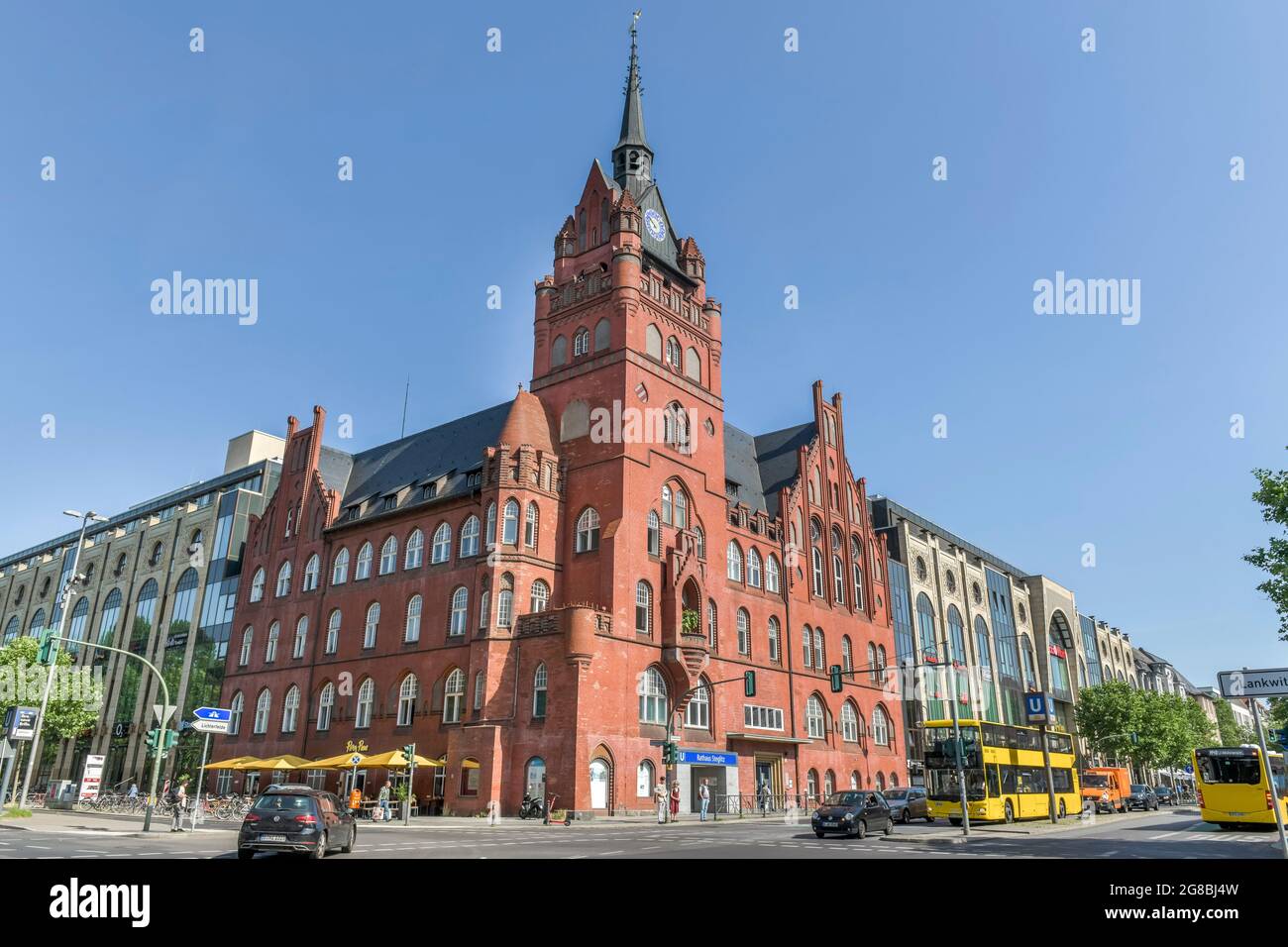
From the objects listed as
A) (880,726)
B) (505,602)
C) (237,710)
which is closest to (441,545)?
(505,602)

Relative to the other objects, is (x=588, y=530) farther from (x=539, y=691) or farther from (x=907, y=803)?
(x=907, y=803)

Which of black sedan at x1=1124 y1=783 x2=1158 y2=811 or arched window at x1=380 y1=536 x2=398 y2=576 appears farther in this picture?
black sedan at x1=1124 y1=783 x2=1158 y2=811

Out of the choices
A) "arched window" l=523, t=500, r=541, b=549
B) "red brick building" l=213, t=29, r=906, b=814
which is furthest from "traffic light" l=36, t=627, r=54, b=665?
"arched window" l=523, t=500, r=541, b=549

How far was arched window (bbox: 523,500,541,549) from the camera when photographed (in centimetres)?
4565

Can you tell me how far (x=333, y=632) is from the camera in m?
53.7

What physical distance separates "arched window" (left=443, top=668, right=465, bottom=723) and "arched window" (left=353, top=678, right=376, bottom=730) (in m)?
5.87

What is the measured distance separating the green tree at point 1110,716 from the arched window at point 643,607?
57948 millimetres

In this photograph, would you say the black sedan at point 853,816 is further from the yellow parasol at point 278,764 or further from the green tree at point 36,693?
the green tree at point 36,693

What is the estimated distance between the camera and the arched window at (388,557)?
5262cm

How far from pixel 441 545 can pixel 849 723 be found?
29.0 m

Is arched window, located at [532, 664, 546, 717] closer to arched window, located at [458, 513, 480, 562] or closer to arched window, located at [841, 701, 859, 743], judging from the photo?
arched window, located at [458, 513, 480, 562]

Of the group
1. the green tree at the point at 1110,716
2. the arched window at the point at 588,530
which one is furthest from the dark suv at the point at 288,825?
the green tree at the point at 1110,716

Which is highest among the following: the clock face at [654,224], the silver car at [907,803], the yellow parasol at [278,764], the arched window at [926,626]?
the clock face at [654,224]
